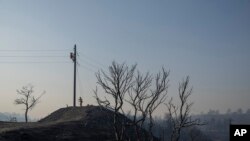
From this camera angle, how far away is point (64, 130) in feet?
131

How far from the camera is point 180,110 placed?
22969 mm

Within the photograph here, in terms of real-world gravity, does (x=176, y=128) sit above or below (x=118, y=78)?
below

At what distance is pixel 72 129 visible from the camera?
40938 millimetres

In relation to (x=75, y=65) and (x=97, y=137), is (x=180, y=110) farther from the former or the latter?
(x=75, y=65)

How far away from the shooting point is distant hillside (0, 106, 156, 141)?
115 ft

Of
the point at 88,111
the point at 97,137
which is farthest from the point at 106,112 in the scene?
the point at 97,137

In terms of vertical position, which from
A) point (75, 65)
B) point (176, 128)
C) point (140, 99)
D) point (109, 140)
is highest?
point (75, 65)

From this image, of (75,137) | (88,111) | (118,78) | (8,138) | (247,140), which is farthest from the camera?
(88,111)

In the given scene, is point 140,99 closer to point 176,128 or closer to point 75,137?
point 176,128

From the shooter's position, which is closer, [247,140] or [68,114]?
[247,140]

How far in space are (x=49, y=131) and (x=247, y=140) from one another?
3258cm

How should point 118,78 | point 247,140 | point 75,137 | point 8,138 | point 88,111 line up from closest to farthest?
point 247,140 < point 118,78 < point 8,138 < point 75,137 < point 88,111

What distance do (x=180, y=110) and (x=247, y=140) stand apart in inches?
579

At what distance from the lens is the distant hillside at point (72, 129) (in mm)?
35094
